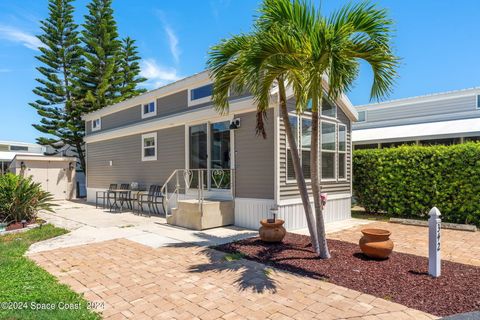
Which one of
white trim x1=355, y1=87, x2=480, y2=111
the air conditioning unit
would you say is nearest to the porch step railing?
the air conditioning unit

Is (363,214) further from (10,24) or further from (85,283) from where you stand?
(10,24)

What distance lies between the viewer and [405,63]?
15.4ft

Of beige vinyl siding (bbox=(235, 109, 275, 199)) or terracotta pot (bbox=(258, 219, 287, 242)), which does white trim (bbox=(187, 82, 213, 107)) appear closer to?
beige vinyl siding (bbox=(235, 109, 275, 199))

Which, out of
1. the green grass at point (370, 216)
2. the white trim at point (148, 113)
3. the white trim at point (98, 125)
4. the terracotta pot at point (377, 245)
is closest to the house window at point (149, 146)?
the white trim at point (148, 113)

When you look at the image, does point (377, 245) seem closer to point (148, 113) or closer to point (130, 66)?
point (148, 113)

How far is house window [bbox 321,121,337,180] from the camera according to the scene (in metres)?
9.15

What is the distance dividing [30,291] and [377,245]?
5019 millimetres

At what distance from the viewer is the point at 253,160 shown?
791cm

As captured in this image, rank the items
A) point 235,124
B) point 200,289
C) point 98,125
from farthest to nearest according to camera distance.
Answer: point 98,125 < point 235,124 < point 200,289

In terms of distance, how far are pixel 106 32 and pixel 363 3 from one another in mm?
22194

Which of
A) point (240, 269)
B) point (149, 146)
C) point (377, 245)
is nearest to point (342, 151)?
point (377, 245)

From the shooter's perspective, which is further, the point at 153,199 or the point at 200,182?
the point at 153,199

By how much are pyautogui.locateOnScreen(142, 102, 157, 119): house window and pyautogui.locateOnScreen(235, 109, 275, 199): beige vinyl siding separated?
4.70m

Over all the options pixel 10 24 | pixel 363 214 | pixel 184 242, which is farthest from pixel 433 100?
pixel 10 24
